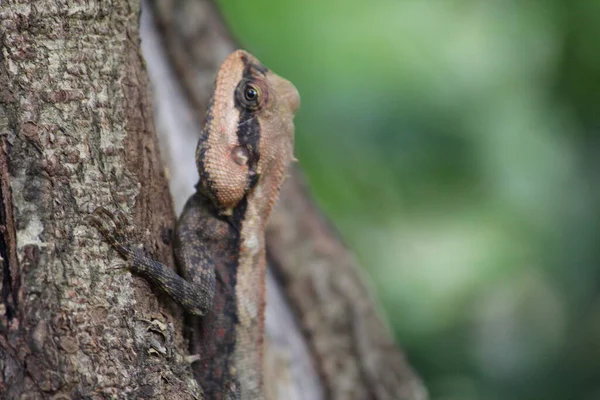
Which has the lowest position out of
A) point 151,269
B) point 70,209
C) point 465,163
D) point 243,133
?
point 151,269

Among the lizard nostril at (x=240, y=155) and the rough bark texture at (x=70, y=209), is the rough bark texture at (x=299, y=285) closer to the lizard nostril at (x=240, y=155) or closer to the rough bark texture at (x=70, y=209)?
the lizard nostril at (x=240, y=155)

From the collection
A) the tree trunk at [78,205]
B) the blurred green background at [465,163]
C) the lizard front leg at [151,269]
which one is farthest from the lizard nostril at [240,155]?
the blurred green background at [465,163]

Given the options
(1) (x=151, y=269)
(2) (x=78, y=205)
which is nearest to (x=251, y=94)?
(1) (x=151, y=269)

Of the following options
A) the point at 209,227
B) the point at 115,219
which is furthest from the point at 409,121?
the point at 115,219

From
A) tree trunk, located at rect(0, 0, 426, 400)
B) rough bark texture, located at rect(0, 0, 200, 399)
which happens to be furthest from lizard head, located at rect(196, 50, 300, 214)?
rough bark texture, located at rect(0, 0, 200, 399)

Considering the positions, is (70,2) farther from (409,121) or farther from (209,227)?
(409,121)

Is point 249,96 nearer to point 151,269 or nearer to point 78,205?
point 151,269

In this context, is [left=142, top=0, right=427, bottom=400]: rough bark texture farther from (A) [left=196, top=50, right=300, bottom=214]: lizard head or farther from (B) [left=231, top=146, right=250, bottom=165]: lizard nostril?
(B) [left=231, top=146, right=250, bottom=165]: lizard nostril
